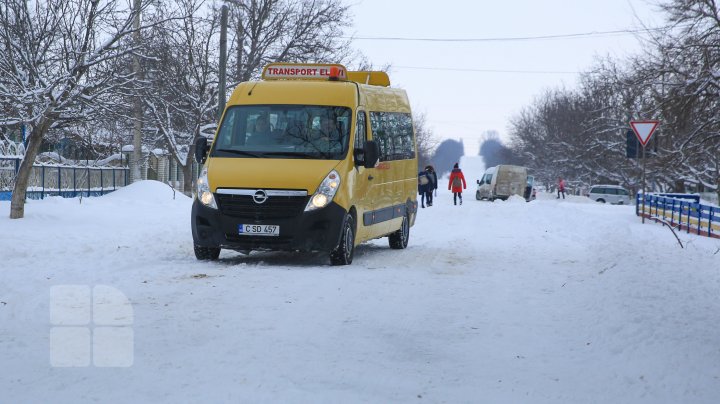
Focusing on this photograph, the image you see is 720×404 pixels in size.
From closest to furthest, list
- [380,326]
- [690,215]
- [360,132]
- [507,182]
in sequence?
[380,326]
[360,132]
[690,215]
[507,182]

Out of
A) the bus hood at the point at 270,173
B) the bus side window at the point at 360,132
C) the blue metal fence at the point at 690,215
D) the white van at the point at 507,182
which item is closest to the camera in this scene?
the bus hood at the point at 270,173

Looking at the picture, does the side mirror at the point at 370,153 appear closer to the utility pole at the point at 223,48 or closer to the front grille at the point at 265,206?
the front grille at the point at 265,206

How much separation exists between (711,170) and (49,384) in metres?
44.5

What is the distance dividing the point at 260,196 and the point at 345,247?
131cm

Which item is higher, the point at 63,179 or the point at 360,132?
the point at 360,132

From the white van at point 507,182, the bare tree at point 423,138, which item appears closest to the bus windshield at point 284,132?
the white van at point 507,182

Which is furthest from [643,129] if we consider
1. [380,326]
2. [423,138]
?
[423,138]

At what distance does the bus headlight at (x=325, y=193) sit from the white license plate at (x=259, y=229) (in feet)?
1.55

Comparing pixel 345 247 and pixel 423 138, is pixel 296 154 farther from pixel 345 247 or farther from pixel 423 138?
pixel 423 138

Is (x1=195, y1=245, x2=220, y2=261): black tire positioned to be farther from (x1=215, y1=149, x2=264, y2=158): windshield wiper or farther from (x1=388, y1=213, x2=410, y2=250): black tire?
(x1=388, y1=213, x2=410, y2=250): black tire

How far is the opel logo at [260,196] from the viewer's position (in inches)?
462

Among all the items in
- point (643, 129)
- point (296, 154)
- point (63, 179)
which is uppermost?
point (643, 129)

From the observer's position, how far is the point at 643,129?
2356cm

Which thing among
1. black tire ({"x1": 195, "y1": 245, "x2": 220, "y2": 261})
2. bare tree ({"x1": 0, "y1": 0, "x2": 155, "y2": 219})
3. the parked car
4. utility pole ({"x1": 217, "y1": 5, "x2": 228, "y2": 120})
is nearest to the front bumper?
black tire ({"x1": 195, "y1": 245, "x2": 220, "y2": 261})
